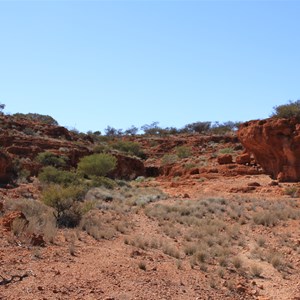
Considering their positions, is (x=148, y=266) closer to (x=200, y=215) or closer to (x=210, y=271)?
(x=210, y=271)

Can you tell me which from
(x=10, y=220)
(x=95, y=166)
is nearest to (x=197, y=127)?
(x=95, y=166)

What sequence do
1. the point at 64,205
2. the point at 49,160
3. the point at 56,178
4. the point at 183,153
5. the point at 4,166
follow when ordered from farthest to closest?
the point at 183,153 → the point at 49,160 → the point at 56,178 → the point at 4,166 → the point at 64,205

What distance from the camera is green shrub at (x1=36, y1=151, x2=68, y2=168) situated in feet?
93.0

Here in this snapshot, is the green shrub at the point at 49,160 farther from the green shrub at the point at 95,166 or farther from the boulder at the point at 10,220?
the boulder at the point at 10,220

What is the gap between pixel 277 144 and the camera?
75.2 feet

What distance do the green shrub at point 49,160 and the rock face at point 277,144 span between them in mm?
12185

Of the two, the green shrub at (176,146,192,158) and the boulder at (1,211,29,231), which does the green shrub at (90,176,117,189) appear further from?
the green shrub at (176,146,192,158)

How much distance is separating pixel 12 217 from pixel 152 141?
41.5 metres

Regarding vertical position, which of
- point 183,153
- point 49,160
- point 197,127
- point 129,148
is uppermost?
point 197,127

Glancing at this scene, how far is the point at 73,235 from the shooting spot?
10.4 meters

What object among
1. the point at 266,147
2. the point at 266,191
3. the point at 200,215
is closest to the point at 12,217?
the point at 200,215

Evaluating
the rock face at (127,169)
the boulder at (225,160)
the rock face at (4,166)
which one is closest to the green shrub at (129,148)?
the rock face at (127,169)

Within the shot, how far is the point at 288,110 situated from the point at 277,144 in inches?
76.0

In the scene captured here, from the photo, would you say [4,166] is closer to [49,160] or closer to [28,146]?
[49,160]
